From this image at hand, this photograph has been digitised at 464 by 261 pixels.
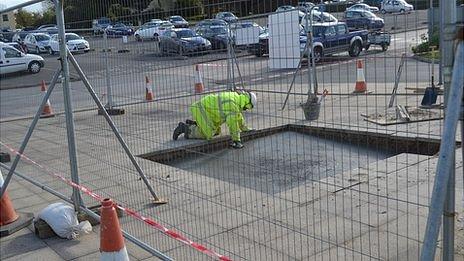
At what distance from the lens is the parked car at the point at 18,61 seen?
1130 inches

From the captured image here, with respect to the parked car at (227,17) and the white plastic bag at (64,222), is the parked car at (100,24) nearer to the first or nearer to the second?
the parked car at (227,17)

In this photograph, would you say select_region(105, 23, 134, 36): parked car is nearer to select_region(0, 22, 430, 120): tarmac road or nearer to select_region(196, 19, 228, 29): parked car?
select_region(0, 22, 430, 120): tarmac road

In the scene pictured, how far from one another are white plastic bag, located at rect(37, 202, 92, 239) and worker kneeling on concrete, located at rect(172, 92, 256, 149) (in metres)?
3.00

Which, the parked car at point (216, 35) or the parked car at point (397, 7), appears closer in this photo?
the parked car at point (397, 7)

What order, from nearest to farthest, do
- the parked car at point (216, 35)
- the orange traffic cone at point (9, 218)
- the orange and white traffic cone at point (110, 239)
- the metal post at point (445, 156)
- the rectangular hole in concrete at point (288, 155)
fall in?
the metal post at point (445, 156) → the orange and white traffic cone at point (110, 239) → the parked car at point (216, 35) → the orange traffic cone at point (9, 218) → the rectangular hole in concrete at point (288, 155)

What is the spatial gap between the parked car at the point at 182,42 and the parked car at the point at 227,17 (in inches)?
10.1

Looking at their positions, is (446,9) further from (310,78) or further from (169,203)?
(310,78)

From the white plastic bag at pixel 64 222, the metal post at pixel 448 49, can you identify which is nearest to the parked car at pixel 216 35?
the white plastic bag at pixel 64 222

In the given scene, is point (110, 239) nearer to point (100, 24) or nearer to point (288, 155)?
point (100, 24)

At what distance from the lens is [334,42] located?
28.1 feet

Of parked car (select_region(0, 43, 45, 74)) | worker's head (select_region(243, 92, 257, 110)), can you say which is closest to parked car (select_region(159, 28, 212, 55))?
worker's head (select_region(243, 92, 257, 110))

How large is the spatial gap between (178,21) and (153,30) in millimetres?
290

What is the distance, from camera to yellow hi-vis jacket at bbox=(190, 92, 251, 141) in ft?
27.8

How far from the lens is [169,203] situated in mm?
6230
